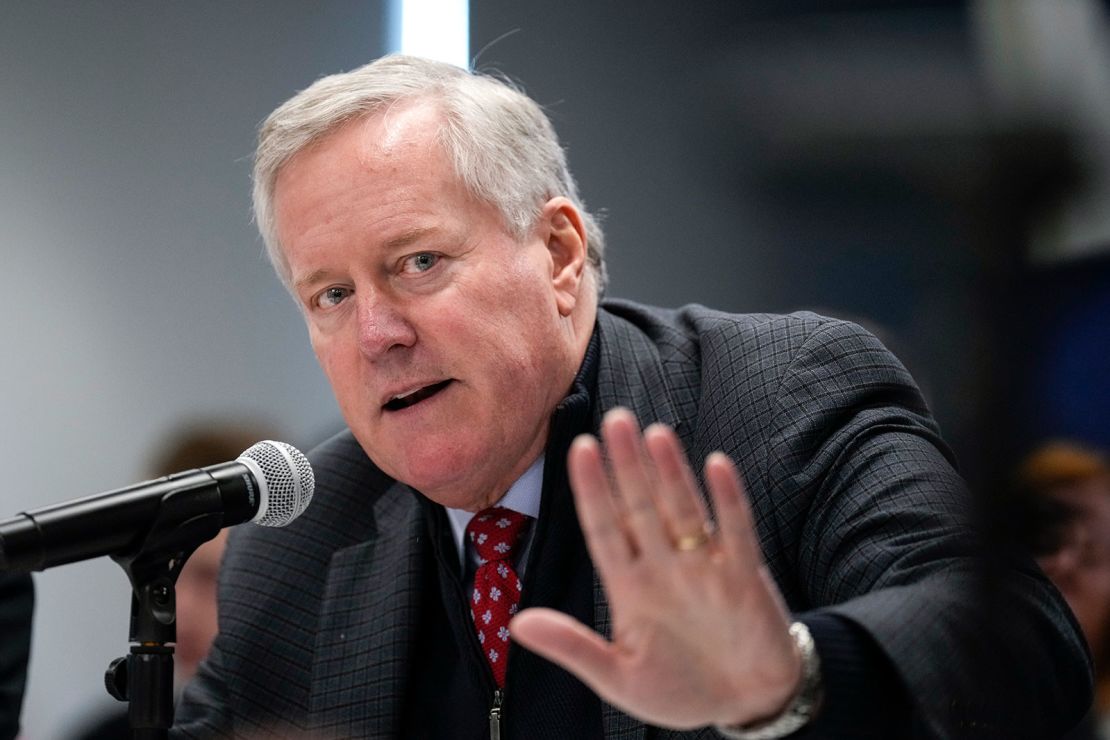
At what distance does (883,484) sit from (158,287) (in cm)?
292

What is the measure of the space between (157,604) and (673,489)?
0.58 metres

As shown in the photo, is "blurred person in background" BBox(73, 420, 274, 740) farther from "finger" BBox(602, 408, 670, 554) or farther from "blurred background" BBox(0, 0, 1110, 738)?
"finger" BBox(602, 408, 670, 554)

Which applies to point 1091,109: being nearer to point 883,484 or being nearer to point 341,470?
point 883,484

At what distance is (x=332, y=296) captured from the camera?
5.80ft

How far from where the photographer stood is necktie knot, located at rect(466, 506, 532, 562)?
1.79 metres

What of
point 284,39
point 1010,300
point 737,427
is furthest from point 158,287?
point 1010,300

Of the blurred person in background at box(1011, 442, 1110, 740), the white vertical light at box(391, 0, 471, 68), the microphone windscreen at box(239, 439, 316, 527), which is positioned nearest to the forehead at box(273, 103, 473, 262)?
the microphone windscreen at box(239, 439, 316, 527)

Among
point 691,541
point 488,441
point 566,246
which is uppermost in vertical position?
point 566,246

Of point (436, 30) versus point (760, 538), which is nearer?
point (760, 538)

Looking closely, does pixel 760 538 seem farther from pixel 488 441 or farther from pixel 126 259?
pixel 126 259

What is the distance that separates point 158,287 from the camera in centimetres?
386

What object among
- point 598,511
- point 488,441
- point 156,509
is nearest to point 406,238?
point 488,441

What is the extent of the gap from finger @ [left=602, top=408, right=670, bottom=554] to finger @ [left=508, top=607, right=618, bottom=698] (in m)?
0.10

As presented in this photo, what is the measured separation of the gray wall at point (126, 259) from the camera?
3781 mm
